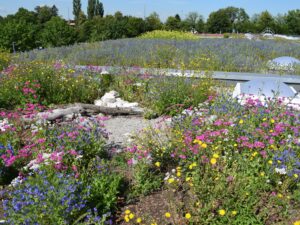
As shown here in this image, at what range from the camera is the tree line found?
47.1 feet

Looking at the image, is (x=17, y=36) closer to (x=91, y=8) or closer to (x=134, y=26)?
(x=134, y=26)

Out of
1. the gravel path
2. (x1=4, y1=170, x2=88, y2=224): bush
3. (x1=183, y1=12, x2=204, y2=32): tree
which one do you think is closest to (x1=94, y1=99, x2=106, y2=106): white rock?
the gravel path

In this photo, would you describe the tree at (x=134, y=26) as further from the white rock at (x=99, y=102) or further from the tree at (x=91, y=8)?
the tree at (x=91, y=8)

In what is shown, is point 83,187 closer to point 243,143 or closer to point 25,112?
point 243,143

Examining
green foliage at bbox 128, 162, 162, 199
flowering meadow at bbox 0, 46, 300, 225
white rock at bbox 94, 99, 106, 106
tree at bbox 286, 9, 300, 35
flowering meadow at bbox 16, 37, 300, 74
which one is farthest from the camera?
tree at bbox 286, 9, 300, 35

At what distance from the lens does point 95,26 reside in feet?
71.6

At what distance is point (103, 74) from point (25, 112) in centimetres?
224

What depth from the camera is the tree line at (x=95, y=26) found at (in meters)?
14.4

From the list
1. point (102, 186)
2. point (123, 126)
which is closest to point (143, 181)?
point (102, 186)

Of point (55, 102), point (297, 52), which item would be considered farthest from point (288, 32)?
point (55, 102)

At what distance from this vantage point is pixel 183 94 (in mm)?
5902

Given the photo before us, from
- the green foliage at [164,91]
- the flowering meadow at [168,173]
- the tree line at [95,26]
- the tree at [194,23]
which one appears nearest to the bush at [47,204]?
the flowering meadow at [168,173]

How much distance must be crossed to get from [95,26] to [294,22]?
3434 centimetres

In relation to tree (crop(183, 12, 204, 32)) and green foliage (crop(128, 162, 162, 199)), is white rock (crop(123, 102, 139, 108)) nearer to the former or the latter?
green foliage (crop(128, 162, 162, 199))
